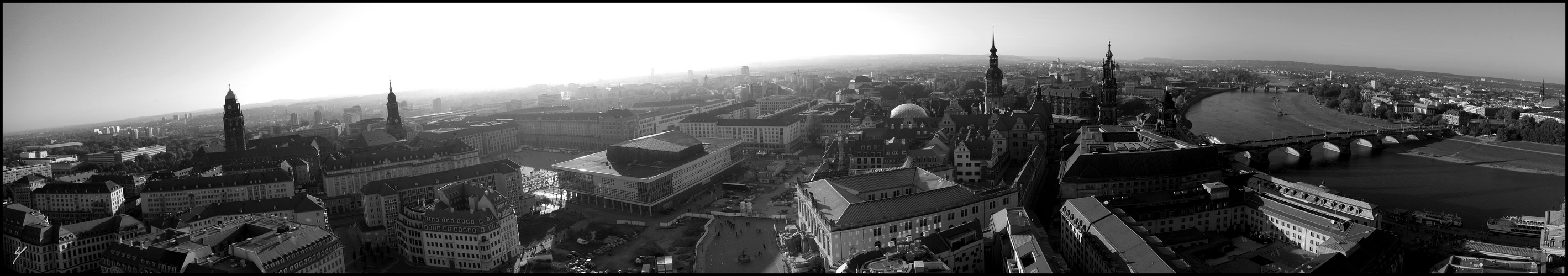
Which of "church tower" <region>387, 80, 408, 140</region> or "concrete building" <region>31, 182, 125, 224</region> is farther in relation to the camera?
"church tower" <region>387, 80, 408, 140</region>

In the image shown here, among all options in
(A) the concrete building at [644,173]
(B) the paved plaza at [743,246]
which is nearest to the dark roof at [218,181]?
(A) the concrete building at [644,173]

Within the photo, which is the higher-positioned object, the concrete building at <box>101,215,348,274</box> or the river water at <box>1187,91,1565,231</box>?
the concrete building at <box>101,215,348,274</box>

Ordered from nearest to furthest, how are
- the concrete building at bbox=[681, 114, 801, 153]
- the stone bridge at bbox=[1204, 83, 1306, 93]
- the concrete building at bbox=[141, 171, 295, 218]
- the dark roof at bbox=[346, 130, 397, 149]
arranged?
the concrete building at bbox=[141, 171, 295, 218], the dark roof at bbox=[346, 130, 397, 149], the concrete building at bbox=[681, 114, 801, 153], the stone bridge at bbox=[1204, 83, 1306, 93]

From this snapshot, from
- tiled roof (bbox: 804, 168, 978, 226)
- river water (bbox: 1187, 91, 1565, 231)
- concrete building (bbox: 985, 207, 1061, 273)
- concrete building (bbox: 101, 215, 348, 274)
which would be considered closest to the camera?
concrete building (bbox: 985, 207, 1061, 273)

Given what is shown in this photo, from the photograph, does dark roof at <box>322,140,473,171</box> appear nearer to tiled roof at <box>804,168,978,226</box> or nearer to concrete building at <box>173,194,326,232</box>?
concrete building at <box>173,194,326,232</box>

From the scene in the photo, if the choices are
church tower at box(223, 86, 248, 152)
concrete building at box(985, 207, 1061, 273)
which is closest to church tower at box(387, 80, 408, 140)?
church tower at box(223, 86, 248, 152)

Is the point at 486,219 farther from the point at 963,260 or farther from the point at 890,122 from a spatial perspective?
the point at 890,122

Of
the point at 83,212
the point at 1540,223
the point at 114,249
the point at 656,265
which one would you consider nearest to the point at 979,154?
the point at 656,265
